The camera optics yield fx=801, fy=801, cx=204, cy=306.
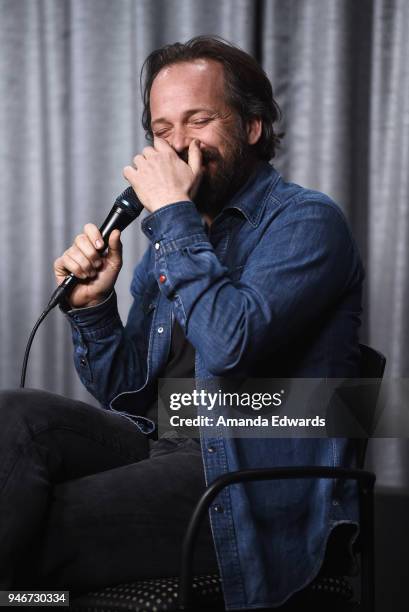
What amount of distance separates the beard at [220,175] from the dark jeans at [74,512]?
0.50 metres

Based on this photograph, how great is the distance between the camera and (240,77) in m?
1.58

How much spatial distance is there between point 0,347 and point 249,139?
4.37ft

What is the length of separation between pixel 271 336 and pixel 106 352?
49cm

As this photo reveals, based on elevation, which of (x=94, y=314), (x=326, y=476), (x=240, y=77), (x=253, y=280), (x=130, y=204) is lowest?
(x=326, y=476)

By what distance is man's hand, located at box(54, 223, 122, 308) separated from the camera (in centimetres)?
140

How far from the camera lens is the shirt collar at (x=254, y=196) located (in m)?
1.38

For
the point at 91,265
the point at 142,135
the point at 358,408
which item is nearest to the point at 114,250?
the point at 91,265

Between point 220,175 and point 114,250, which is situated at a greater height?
point 220,175

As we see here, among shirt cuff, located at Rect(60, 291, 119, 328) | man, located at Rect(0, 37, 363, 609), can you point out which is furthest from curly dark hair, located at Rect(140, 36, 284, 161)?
shirt cuff, located at Rect(60, 291, 119, 328)

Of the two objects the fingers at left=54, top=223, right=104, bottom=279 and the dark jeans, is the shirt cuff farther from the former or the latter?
the dark jeans

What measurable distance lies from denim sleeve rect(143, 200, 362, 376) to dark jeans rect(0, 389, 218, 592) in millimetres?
195

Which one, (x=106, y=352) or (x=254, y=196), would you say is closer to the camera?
(x=254, y=196)

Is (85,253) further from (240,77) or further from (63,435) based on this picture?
(240,77)

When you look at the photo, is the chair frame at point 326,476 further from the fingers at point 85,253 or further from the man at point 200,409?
the fingers at point 85,253
